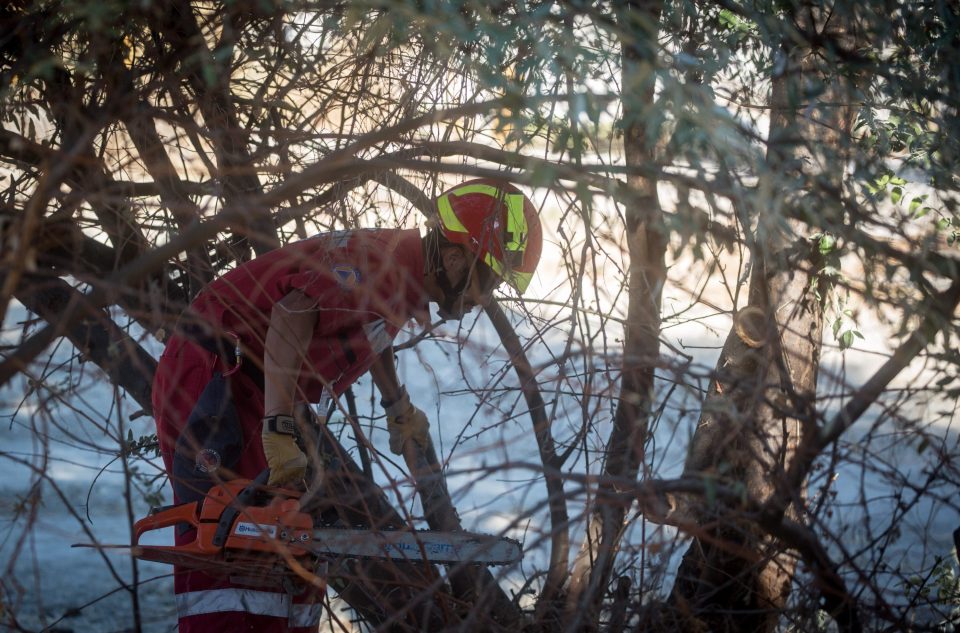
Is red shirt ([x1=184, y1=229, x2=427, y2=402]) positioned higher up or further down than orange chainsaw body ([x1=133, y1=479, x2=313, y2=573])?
higher up

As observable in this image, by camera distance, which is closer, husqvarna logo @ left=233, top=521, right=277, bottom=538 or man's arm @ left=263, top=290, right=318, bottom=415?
husqvarna logo @ left=233, top=521, right=277, bottom=538

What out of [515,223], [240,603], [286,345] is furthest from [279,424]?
[515,223]

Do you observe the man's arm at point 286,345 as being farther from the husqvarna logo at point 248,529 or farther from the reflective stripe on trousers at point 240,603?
the reflective stripe on trousers at point 240,603

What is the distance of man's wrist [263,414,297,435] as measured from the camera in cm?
296

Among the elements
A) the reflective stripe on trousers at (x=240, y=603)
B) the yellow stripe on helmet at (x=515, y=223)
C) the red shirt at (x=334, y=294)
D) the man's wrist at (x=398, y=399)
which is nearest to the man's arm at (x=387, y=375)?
the man's wrist at (x=398, y=399)

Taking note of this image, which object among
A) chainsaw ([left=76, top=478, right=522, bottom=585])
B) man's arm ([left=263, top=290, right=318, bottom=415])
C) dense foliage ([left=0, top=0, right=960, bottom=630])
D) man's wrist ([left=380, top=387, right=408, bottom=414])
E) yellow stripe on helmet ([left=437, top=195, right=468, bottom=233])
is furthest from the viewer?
man's wrist ([left=380, top=387, right=408, bottom=414])

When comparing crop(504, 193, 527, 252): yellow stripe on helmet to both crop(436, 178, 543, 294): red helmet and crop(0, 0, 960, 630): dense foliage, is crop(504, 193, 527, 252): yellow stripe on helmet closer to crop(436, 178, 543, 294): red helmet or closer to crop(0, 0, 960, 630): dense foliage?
crop(436, 178, 543, 294): red helmet

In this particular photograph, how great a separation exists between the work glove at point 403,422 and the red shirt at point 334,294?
0.38 meters

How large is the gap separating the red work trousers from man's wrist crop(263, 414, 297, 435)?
183 mm

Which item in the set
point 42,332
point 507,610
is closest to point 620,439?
point 507,610

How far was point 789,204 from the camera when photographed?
2.12 meters

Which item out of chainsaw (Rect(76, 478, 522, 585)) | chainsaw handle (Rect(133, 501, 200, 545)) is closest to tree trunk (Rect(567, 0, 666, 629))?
chainsaw (Rect(76, 478, 522, 585))

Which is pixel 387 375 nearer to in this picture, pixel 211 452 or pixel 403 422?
pixel 403 422

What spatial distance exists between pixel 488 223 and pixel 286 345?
78 cm
